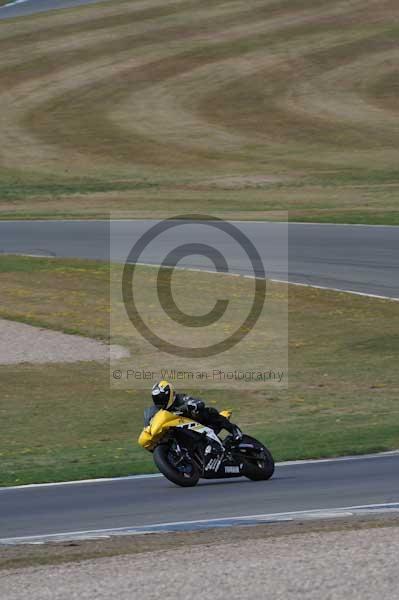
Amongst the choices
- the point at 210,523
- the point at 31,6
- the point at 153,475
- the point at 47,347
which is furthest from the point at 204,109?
the point at 210,523

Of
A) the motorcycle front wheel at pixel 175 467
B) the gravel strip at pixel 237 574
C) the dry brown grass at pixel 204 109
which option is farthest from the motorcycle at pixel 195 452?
the dry brown grass at pixel 204 109

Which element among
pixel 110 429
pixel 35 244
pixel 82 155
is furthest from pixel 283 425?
pixel 82 155

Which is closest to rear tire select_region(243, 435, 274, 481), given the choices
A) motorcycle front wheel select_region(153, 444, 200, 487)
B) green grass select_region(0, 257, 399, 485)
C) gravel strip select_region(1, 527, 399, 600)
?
motorcycle front wheel select_region(153, 444, 200, 487)

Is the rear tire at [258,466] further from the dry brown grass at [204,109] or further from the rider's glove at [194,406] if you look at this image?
the dry brown grass at [204,109]

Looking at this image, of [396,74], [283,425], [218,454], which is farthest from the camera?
[396,74]

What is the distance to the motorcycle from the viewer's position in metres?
13.4

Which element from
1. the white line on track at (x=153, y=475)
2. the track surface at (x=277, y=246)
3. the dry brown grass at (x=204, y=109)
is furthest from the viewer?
the dry brown grass at (x=204, y=109)

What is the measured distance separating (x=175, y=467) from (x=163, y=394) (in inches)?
32.1

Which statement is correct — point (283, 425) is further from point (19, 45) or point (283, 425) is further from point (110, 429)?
point (19, 45)

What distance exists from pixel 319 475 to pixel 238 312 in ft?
37.6

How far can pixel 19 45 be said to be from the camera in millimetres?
65062

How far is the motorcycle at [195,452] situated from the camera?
43.9ft

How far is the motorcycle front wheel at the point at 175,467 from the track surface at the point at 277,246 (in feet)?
43.7

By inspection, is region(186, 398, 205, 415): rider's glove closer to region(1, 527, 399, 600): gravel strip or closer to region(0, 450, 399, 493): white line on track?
region(0, 450, 399, 493): white line on track
